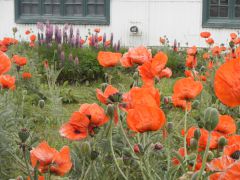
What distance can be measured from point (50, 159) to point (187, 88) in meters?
0.62

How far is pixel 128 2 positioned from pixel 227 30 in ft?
8.11

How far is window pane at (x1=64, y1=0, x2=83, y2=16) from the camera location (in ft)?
50.1

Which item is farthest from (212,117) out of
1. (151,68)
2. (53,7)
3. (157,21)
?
(53,7)

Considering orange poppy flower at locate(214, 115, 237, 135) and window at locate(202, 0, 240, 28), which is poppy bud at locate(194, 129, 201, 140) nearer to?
orange poppy flower at locate(214, 115, 237, 135)

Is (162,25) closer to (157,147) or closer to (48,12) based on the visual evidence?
(48,12)

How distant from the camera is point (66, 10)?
15.4 meters

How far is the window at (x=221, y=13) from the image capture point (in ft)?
46.1

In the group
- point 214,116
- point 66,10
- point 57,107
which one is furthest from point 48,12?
point 214,116

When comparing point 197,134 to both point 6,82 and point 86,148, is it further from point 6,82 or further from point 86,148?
point 6,82

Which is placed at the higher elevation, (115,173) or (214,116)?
(214,116)

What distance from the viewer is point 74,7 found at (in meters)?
15.3

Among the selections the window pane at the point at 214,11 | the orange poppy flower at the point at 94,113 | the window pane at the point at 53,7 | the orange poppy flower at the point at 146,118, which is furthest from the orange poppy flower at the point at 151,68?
the window pane at the point at 53,7

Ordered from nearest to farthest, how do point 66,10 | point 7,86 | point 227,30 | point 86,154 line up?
point 86,154 → point 7,86 → point 227,30 → point 66,10

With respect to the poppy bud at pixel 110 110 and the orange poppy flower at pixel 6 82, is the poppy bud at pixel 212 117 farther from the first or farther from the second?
the orange poppy flower at pixel 6 82
